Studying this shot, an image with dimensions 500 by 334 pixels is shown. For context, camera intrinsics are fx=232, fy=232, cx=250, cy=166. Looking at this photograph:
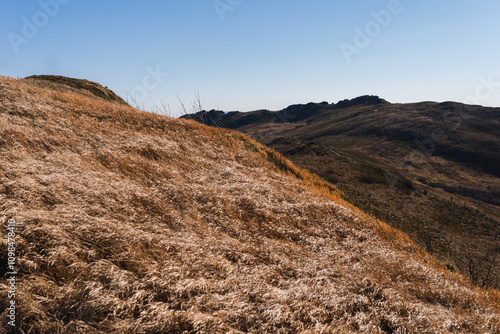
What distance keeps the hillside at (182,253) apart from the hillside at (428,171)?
6.90m

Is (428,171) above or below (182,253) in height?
below

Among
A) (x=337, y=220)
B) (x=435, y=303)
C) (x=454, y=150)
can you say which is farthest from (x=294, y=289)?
(x=454, y=150)

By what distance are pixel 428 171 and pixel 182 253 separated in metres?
76.5

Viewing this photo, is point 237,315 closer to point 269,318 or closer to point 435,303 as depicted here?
point 269,318

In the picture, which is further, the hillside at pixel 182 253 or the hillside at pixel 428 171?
the hillside at pixel 428 171

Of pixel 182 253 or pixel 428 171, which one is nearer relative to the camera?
pixel 182 253

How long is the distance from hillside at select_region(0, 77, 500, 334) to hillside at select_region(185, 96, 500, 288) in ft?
22.6

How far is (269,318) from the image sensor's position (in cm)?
473

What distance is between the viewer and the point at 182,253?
19.7 ft

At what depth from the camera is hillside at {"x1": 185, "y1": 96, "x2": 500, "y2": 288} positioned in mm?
17673

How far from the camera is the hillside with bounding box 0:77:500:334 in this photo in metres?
4.28

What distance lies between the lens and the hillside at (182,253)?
14.0 ft

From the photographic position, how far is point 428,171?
6338 centimetres

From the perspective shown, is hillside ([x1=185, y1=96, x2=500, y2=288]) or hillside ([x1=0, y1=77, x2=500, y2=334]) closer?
hillside ([x1=0, y1=77, x2=500, y2=334])
